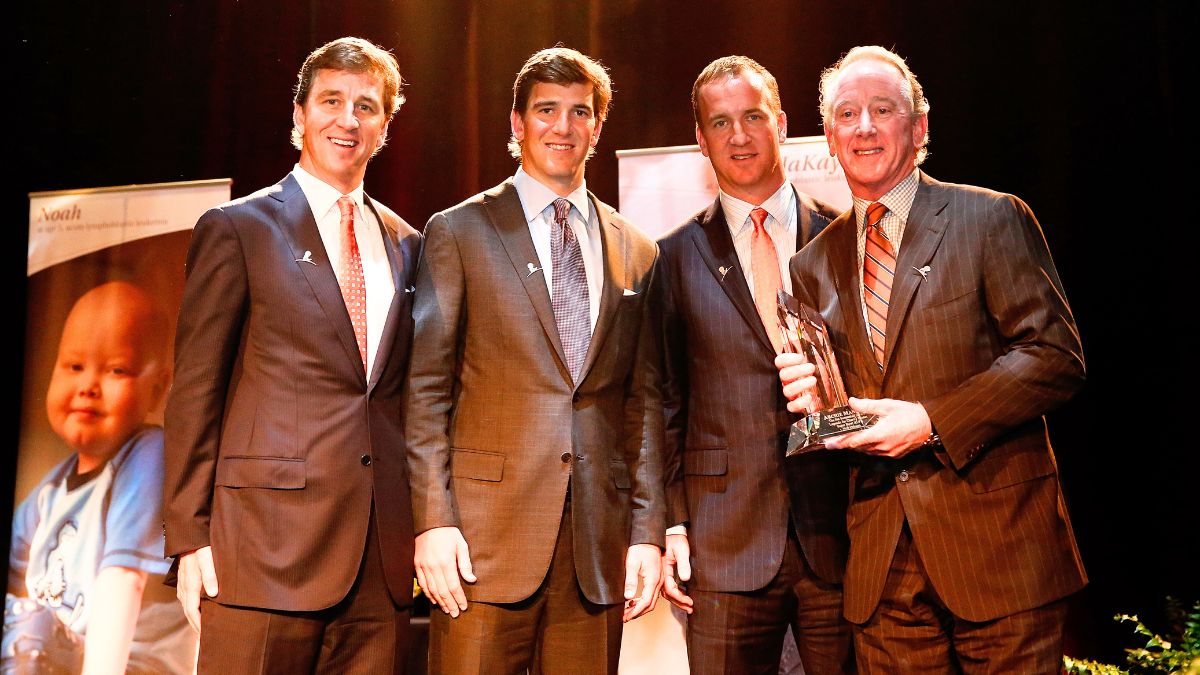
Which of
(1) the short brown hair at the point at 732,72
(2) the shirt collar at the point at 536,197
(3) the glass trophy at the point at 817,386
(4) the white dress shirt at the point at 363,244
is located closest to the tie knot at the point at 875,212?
(3) the glass trophy at the point at 817,386

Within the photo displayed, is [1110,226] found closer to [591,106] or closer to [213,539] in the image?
[591,106]

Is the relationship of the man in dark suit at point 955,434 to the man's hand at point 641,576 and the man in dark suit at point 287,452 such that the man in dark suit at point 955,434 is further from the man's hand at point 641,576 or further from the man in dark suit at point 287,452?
the man in dark suit at point 287,452

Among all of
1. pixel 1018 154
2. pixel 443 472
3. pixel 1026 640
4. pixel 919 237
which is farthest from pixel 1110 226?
pixel 443 472

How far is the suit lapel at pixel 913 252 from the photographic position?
92.1 inches

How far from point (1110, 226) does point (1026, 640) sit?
237 centimetres

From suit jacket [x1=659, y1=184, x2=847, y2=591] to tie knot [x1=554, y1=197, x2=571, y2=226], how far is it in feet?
1.45

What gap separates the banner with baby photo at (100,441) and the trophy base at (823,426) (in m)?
3.18

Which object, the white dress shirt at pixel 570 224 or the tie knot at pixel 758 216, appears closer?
the white dress shirt at pixel 570 224

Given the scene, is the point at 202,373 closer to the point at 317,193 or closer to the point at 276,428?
the point at 276,428

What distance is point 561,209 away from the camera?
265cm

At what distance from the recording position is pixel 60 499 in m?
4.47

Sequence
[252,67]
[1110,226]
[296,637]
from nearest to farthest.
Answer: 1. [296,637]
2. [1110,226]
3. [252,67]

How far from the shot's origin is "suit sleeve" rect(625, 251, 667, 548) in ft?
8.41

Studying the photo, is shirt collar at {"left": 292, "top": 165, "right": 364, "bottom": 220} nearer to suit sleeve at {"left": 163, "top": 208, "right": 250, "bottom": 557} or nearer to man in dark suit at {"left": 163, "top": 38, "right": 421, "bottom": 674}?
man in dark suit at {"left": 163, "top": 38, "right": 421, "bottom": 674}
